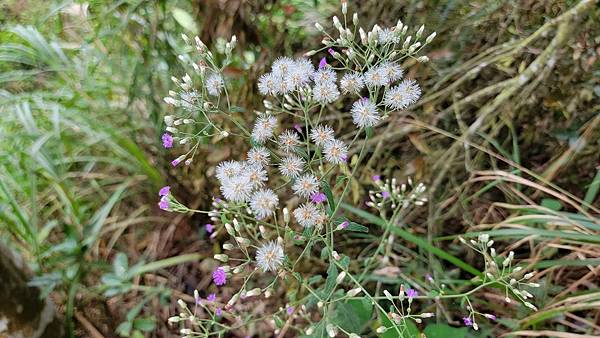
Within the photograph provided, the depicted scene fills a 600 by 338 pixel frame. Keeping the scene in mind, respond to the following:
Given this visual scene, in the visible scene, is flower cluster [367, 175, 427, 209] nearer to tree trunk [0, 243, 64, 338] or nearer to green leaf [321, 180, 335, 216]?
green leaf [321, 180, 335, 216]

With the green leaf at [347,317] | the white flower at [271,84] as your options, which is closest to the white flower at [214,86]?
the white flower at [271,84]

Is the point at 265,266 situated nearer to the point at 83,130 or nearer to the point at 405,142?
the point at 405,142

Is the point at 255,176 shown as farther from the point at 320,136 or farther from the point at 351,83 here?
the point at 351,83

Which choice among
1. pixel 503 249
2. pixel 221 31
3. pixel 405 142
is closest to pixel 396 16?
pixel 405 142

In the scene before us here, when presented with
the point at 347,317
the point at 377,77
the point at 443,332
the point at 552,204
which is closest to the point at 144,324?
the point at 347,317

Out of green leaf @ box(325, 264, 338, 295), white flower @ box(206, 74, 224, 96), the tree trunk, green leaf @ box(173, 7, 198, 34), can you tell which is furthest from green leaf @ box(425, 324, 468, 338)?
green leaf @ box(173, 7, 198, 34)

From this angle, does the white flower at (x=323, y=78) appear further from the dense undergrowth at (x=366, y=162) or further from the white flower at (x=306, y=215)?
the dense undergrowth at (x=366, y=162)
